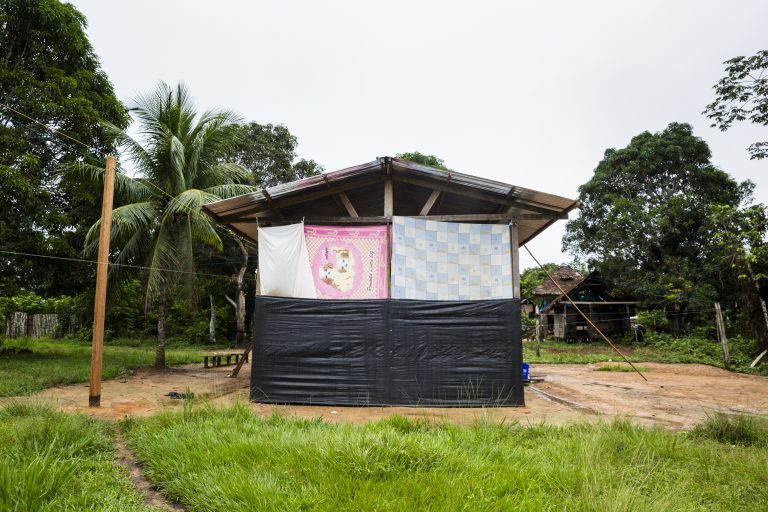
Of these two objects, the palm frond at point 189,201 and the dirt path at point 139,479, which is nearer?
the dirt path at point 139,479

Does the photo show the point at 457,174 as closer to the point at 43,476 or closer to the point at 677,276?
the point at 43,476

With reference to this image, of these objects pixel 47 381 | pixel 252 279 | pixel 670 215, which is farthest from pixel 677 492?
pixel 670 215

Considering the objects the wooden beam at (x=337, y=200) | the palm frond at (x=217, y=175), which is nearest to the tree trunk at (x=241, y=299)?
the palm frond at (x=217, y=175)

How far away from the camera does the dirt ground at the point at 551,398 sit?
241 inches

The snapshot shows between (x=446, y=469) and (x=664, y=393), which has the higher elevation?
(x=446, y=469)

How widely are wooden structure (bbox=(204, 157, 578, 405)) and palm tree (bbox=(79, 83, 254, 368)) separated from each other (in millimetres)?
4384

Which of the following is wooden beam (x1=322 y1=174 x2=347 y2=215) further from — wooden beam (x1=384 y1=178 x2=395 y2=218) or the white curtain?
wooden beam (x1=384 y1=178 x2=395 y2=218)

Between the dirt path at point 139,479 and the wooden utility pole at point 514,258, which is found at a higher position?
the wooden utility pole at point 514,258

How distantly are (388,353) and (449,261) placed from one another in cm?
185

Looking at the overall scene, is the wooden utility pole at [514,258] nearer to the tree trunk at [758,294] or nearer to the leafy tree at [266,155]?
the tree trunk at [758,294]

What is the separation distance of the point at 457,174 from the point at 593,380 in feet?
24.2

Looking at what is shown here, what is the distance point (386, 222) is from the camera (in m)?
7.35

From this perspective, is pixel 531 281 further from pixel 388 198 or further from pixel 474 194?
pixel 388 198

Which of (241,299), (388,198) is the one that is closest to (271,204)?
(388,198)
